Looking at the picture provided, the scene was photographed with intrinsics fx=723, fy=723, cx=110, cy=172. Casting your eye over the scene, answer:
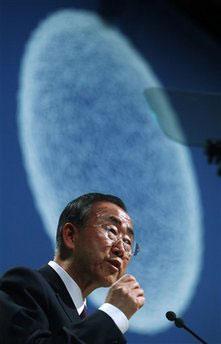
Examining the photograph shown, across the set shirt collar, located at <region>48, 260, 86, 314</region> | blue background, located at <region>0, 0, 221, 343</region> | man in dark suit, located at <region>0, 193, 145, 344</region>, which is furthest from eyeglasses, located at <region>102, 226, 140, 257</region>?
blue background, located at <region>0, 0, 221, 343</region>

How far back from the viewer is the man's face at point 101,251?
1410 millimetres

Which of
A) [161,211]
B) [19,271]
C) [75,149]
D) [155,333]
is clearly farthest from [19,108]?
[19,271]

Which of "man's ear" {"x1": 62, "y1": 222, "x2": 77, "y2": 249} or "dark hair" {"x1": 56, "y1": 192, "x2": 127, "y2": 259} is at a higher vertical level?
"dark hair" {"x1": 56, "y1": 192, "x2": 127, "y2": 259}

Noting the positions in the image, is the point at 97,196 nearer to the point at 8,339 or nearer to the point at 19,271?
the point at 19,271

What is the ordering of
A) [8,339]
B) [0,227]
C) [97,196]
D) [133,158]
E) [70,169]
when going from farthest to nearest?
[133,158], [70,169], [0,227], [97,196], [8,339]

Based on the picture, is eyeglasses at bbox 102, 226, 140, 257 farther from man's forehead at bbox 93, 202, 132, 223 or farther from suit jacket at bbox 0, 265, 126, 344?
suit jacket at bbox 0, 265, 126, 344

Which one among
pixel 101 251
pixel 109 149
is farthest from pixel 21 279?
pixel 109 149

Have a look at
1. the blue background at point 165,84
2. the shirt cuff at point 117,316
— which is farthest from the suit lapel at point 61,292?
the blue background at point 165,84

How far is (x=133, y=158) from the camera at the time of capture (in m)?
2.65

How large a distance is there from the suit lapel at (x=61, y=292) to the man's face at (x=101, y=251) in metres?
0.05

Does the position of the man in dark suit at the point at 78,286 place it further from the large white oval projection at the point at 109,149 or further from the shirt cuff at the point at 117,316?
the large white oval projection at the point at 109,149

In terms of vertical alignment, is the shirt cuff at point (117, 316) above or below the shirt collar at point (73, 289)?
below

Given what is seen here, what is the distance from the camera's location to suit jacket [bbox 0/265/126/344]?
1.21 m

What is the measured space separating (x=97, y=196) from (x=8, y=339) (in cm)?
39
